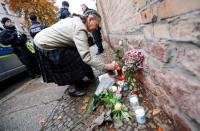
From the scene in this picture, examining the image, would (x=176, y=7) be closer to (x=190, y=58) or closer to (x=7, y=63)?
(x=190, y=58)

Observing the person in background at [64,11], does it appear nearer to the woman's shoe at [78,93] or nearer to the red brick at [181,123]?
the woman's shoe at [78,93]

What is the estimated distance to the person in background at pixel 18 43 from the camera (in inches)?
200

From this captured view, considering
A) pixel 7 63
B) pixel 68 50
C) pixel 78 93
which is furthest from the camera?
pixel 7 63

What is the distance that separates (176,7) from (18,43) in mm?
5021

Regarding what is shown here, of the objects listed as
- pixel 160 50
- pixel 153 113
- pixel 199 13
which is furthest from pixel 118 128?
pixel 199 13

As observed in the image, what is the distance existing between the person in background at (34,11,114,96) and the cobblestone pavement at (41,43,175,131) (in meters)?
0.24

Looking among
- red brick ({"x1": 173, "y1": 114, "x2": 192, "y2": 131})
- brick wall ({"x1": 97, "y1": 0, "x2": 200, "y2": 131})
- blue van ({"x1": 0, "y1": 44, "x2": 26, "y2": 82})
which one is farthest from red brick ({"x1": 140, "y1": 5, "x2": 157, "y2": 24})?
blue van ({"x1": 0, "y1": 44, "x2": 26, "y2": 82})

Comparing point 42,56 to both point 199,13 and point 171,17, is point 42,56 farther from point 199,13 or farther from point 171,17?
point 199,13

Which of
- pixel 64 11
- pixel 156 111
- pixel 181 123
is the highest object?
pixel 64 11

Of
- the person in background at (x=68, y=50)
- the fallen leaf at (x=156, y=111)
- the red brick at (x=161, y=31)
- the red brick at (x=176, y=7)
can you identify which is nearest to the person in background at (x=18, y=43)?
the person in background at (x=68, y=50)

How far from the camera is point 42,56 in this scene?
3.13 meters

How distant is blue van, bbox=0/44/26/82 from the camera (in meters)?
5.26

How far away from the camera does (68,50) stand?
307 centimetres

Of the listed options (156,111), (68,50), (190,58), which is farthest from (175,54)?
(68,50)
